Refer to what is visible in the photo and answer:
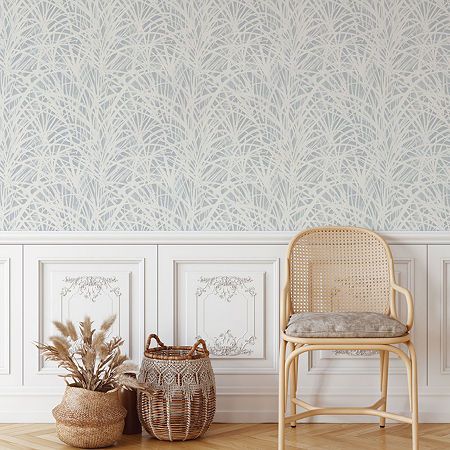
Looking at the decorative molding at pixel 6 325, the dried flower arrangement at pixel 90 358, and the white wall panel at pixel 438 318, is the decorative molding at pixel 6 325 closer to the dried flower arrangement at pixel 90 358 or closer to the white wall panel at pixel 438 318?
the dried flower arrangement at pixel 90 358

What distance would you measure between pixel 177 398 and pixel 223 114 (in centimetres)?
123

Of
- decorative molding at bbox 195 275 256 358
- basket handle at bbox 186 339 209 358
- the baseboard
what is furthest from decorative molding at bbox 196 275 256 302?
the baseboard

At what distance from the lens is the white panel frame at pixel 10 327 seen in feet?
11.1

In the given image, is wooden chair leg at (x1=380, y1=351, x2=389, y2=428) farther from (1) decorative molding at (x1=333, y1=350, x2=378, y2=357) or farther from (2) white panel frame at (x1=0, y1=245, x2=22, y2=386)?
(2) white panel frame at (x1=0, y1=245, x2=22, y2=386)

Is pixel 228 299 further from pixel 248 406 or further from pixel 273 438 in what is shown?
pixel 273 438

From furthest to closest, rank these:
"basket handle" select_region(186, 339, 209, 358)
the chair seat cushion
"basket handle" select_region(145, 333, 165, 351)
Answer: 1. "basket handle" select_region(145, 333, 165, 351)
2. "basket handle" select_region(186, 339, 209, 358)
3. the chair seat cushion

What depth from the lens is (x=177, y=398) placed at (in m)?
3.05

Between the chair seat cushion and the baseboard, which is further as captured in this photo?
the baseboard

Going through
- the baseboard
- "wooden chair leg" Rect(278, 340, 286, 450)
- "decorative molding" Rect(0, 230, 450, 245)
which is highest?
"decorative molding" Rect(0, 230, 450, 245)

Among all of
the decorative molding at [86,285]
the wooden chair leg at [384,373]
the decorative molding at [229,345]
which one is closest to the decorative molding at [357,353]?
the wooden chair leg at [384,373]

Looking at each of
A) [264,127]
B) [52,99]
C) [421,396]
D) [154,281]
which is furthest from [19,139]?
[421,396]

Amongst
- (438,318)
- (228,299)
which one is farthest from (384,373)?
(228,299)

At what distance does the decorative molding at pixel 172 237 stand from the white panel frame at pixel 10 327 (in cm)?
6

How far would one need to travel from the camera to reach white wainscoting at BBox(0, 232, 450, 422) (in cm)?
338
